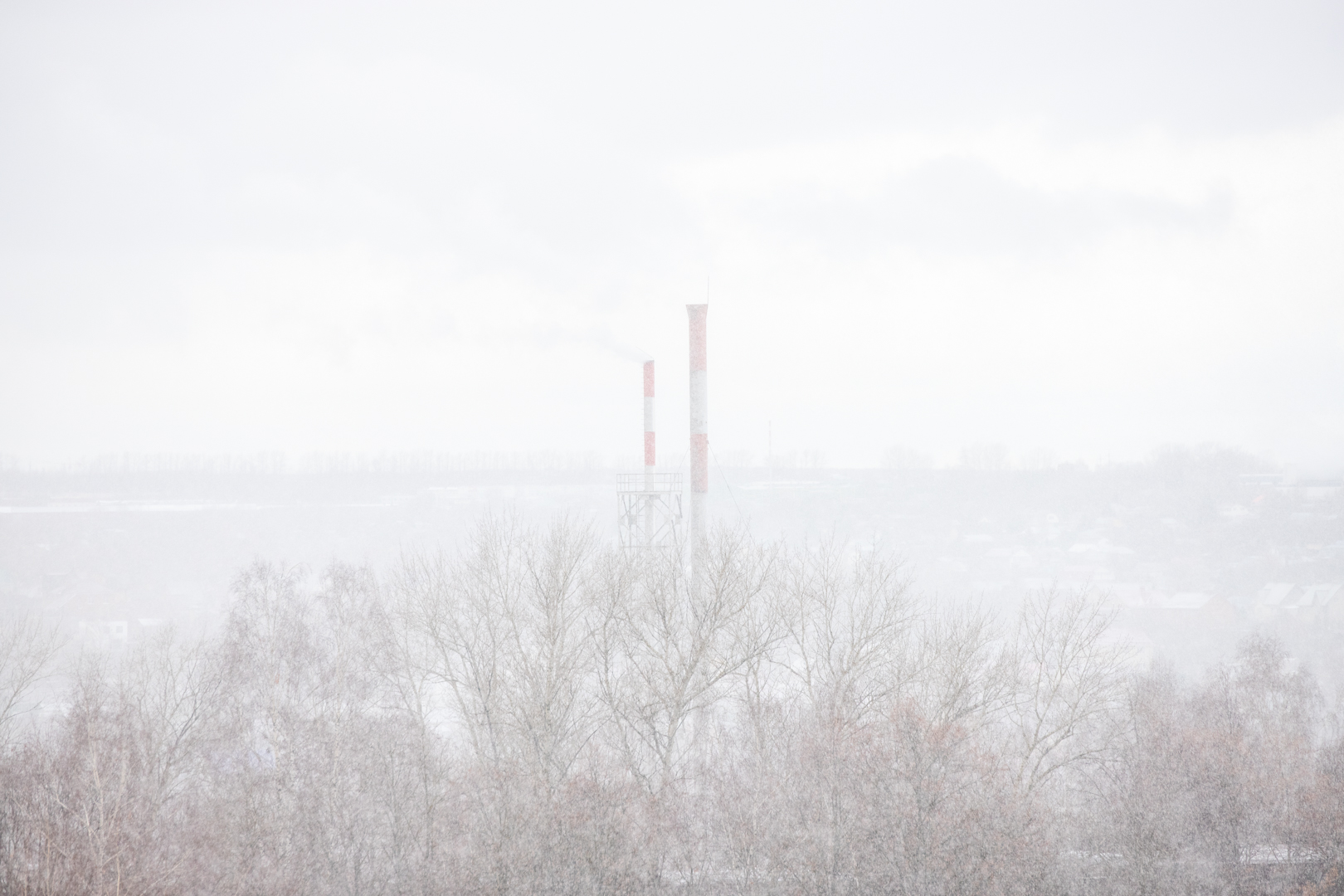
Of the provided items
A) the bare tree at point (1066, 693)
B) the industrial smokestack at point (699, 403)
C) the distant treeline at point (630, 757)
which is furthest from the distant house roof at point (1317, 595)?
the industrial smokestack at point (699, 403)

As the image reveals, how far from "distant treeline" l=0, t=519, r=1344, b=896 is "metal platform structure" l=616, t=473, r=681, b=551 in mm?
3207

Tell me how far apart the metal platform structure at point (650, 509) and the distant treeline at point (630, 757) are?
3.21m

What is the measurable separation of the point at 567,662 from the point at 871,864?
6.99 metres

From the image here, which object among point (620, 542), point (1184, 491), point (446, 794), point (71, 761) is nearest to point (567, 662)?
point (446, 794)

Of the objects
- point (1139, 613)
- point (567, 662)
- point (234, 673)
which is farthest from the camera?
point (1139, 613)

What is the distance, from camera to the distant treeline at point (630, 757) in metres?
15.5

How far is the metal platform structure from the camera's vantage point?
25016 mm

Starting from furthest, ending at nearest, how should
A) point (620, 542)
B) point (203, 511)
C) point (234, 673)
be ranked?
point (203, 511) < point (620, 542) < point (234, 673)

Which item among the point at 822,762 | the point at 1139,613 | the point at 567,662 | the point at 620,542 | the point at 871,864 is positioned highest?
the point at 620,542

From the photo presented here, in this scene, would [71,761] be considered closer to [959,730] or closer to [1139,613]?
[959,730]

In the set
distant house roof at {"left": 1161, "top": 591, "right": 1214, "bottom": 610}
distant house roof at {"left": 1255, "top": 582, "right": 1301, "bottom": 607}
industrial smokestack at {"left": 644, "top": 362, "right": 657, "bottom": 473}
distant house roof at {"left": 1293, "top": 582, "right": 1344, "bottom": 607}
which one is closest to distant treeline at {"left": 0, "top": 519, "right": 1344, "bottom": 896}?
industrial smokestack at {"left": 644, "top": 362, "right": 657, "bottom": 473}

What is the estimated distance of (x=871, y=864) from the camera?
619 inches

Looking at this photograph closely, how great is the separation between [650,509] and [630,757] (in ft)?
29.2

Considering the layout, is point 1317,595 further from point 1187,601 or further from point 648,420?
point 648,420
